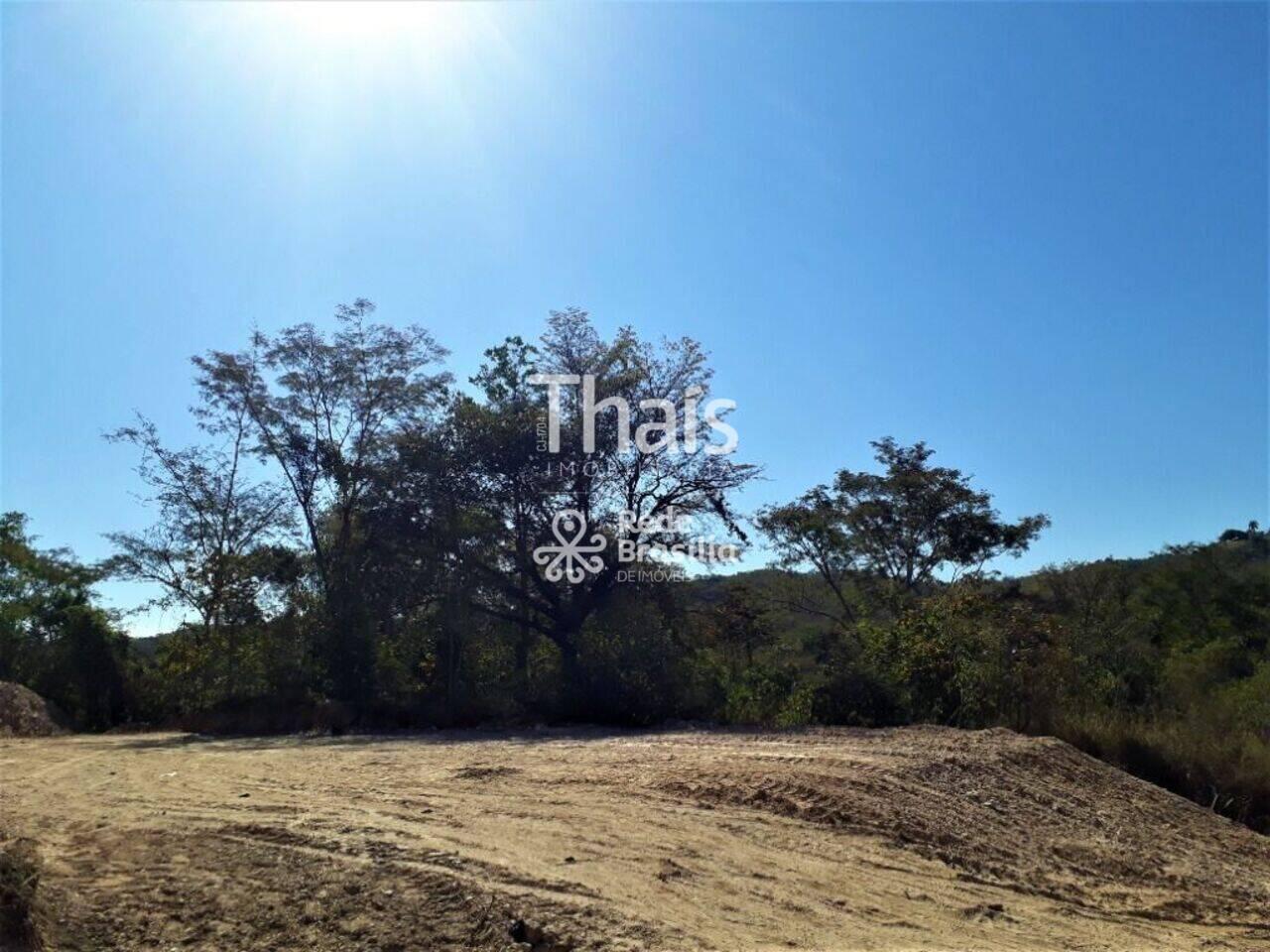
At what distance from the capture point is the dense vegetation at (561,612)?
1447cm

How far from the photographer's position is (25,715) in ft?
62.8

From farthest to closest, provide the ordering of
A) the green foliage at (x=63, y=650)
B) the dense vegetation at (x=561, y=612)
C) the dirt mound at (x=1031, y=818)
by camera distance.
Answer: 1. the green foliage at (x=63, y=650)
2. the dense vegetation at (x=561, y=612)
3. the dirt mound at (x=1031, y=818)

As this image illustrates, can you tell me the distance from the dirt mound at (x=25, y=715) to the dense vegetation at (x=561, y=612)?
1.42 meters

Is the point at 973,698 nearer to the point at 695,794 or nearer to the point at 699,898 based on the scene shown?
the point at 695,794

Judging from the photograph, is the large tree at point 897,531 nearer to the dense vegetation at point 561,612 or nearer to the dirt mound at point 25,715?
the dense vegetation at point 561,612

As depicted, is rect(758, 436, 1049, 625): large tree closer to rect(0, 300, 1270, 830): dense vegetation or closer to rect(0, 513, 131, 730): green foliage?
rect(0, 300, 1270, 830): dense vegetation

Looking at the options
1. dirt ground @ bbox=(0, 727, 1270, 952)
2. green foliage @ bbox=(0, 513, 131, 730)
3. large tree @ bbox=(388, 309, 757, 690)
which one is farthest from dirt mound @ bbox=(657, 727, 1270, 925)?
green foliage @ bbox=(0, 513, 131, 730)

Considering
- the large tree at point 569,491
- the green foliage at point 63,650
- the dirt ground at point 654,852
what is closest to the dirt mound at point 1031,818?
the dirt ground at point 654,852

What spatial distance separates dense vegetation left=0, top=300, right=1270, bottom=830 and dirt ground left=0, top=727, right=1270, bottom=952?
3.39m

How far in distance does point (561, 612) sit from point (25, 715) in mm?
A: 10734

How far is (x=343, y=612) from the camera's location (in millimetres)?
19859

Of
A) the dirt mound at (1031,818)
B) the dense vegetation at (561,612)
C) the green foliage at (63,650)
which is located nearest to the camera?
the dirt mound at (1031,818)

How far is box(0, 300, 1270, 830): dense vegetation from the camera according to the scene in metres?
14.5

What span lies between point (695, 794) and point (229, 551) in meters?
19.7
